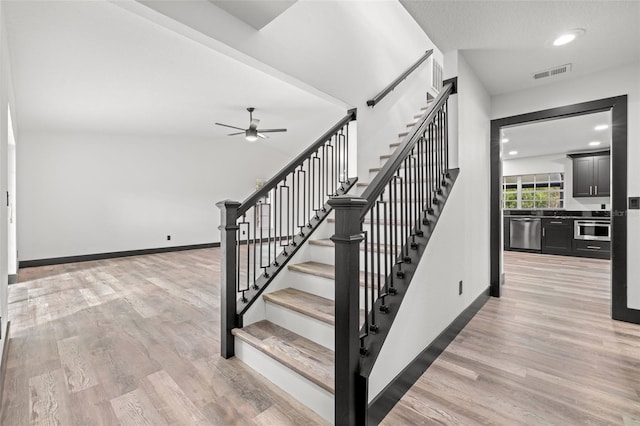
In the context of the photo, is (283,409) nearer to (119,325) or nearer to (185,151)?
(119,325)

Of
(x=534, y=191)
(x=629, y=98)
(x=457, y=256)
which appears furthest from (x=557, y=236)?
(x=457, y=256)

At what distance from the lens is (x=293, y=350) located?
1875mm

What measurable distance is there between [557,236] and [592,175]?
1.63 m

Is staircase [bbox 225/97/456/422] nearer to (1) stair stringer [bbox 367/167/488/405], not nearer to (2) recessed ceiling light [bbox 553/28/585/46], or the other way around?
(1) stair stringer [bbox 367/167/488/405]

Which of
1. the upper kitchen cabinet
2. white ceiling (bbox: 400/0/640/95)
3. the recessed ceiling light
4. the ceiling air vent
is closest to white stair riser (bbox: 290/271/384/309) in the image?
white ceiling (bbox: 400/0/640/95)

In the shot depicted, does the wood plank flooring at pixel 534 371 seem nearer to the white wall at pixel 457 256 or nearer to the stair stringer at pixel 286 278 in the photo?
the white wall at pixel 457 256

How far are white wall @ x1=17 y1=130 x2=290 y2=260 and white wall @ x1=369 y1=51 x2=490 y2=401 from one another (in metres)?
6.41

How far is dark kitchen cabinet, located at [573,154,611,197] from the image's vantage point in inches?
253

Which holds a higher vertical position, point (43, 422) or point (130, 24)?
point (130, 24)

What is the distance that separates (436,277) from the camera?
84.6 inches

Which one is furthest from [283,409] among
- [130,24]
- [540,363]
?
[130,24]

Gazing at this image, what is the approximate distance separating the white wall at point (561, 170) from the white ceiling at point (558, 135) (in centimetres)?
35

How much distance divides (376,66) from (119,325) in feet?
15.2

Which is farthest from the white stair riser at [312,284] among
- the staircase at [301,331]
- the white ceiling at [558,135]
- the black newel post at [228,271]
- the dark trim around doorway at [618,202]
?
the white ceiling at [558,135]
